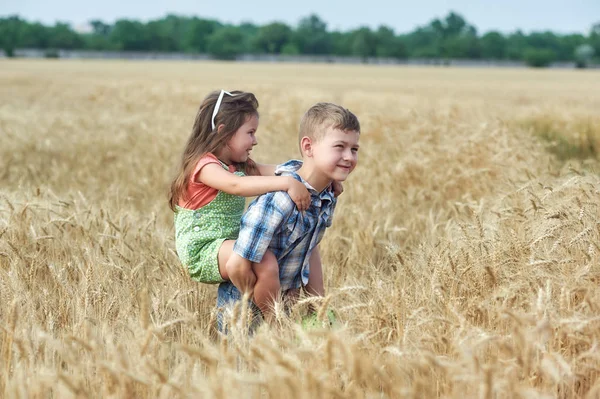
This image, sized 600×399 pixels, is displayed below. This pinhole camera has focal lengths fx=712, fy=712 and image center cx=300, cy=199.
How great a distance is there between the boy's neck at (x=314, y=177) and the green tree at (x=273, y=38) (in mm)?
101575

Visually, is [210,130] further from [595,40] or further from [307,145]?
[595,40]

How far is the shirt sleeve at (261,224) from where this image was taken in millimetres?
2666

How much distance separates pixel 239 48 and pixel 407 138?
95.3 m

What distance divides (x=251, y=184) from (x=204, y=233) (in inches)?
13.8

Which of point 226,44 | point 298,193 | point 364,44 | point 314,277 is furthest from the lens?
point 226,44

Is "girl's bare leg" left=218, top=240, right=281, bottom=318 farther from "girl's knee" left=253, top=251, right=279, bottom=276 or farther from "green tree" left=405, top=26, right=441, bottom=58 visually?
"green tree" left=405, top=26, right=441, bottom=58

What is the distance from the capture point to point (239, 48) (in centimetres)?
9956

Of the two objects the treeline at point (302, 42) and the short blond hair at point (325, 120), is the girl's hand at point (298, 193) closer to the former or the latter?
the short blond hair at point (325, 120)

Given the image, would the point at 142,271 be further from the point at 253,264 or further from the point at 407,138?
the point at 407,138

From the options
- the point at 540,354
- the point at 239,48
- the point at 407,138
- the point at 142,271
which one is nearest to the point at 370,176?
the point at 407,138

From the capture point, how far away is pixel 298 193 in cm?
265

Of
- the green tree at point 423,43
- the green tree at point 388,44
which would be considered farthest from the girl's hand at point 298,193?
the green tree at point 388,44

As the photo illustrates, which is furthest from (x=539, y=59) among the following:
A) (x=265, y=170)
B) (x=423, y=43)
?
(x=265, y=170)

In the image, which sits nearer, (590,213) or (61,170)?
(590,213)
